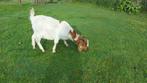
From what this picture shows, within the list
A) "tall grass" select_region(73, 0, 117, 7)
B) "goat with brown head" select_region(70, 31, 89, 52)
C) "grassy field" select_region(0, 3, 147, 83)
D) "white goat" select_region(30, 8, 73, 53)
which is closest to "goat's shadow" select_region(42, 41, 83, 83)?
"grassy field" select_region(0, 3, 147, 83)

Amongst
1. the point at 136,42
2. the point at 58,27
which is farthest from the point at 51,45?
the point at 136,42

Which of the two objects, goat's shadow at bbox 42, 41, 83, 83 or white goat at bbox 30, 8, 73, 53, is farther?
white goat at bbox 30, 8, 73, 53

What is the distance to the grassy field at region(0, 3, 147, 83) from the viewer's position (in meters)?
14.0

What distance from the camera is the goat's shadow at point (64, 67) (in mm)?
13805

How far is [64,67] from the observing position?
14289 millimetres

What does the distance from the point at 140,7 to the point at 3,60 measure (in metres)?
12.0

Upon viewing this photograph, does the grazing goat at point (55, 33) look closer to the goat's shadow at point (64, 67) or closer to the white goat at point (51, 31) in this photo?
the white goat at point (51, 31)

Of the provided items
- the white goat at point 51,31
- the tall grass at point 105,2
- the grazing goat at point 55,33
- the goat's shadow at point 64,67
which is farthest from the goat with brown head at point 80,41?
the tall grass at point 105,2

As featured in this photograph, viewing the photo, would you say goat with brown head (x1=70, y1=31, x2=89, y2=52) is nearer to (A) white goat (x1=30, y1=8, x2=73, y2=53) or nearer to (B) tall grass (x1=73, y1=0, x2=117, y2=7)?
(A) white goat (x1=30, y1=8, x2=73, y2=53)

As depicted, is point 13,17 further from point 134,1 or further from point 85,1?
point 134,1

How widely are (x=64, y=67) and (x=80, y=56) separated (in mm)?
938

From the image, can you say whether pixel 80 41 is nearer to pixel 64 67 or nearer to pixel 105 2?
pixel 64 67

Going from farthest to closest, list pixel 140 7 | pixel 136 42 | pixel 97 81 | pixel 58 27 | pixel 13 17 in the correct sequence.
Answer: pixel 140 7, pixel 13 17, pixel 136 42, pixel 58 27, pixel 97 81

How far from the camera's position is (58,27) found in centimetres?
1490
